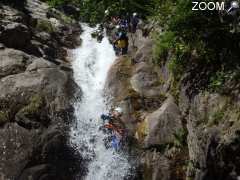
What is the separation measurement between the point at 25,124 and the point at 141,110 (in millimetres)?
4649

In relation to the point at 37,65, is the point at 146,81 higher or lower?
lower

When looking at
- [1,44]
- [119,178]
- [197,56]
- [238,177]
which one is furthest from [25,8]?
[238,177]

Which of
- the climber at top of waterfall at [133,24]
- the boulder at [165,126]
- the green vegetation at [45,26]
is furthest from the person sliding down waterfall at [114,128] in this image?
the green vegetation at [45,26]

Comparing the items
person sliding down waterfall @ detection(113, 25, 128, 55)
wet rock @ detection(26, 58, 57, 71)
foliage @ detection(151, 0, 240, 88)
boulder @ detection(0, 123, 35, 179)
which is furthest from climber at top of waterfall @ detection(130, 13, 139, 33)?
foliage @ detection(151, 0, 240, 88)

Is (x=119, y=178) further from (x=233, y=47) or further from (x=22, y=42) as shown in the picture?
(x=22, y=42)

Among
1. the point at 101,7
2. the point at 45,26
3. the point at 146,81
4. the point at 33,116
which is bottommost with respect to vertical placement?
the point at 33,116

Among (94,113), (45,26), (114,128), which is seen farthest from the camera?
(45,26)

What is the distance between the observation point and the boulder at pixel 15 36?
68.3ft

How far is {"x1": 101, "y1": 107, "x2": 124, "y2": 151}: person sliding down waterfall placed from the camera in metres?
16.3

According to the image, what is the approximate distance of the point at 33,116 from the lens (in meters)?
16.1

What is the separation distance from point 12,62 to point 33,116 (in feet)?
11.5

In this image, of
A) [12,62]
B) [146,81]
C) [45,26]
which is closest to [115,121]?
[146,81]

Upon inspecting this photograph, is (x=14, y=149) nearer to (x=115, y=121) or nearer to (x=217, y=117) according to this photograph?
(x=115, y=121)

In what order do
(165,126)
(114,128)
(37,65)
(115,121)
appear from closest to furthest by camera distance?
(165,126) → (114,128) → (115,121) → (37,65)
